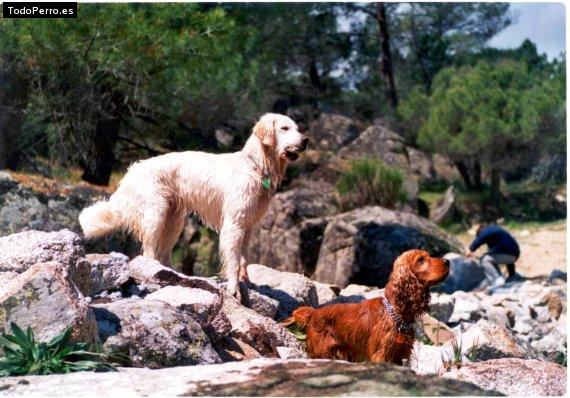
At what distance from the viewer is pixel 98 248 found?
13.2 meters

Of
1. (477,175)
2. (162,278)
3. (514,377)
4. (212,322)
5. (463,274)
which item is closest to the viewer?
(514,377)

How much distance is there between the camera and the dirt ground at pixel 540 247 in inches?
843

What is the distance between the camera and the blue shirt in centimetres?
1848

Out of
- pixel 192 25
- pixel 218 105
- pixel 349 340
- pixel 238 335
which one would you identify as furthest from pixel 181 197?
pixel 218 105

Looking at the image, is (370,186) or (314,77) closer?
(370,186)

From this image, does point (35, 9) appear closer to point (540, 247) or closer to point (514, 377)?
point (514, 377)

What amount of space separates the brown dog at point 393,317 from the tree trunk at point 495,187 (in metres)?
22.5

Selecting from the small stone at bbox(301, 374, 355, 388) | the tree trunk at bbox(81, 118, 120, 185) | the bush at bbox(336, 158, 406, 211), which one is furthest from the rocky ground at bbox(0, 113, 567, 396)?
the bush at bbox(336, 158, 406, 211)

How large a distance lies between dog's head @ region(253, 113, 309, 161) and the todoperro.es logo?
156 inches

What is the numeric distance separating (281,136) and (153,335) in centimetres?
261

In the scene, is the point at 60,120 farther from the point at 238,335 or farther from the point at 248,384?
the point at 248,384

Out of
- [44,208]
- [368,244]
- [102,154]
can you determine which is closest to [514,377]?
[44,208]

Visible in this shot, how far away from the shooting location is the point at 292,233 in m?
18.8

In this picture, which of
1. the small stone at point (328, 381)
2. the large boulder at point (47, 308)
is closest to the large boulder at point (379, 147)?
the large boulder at point (47, 308)
